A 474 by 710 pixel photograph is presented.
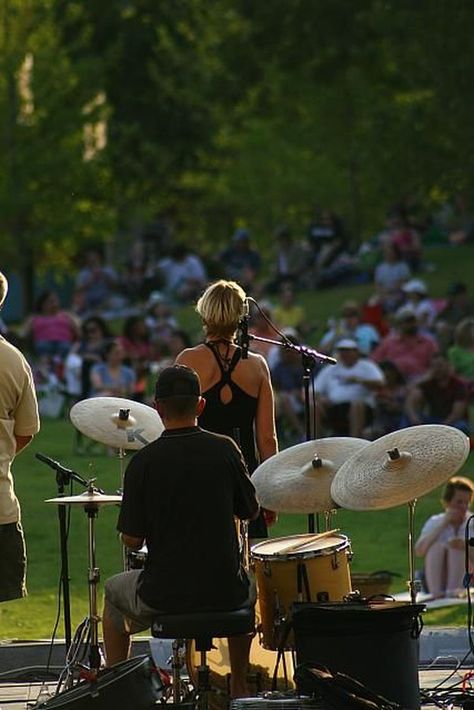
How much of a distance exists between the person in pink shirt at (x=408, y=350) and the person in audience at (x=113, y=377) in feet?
8.98

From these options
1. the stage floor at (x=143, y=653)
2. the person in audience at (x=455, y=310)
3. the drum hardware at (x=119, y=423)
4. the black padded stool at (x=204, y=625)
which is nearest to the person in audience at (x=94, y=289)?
the person in audience at (x=455, y=310)

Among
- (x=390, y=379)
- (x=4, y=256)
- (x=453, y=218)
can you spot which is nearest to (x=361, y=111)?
(x=453, y=218)

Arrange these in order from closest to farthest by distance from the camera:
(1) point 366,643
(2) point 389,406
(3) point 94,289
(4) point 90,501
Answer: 1. (1) point 366,643
2. (4) point 90,501
3. (2) point 389,406
4. (3) point 94,289

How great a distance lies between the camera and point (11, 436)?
8039 millimetres

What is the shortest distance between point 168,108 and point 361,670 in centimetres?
3531

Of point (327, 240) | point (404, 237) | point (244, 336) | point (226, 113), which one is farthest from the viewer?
point (226, 113)

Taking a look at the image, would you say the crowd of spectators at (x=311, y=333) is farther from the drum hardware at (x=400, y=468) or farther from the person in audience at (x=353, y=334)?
the drum hardware at (x=400, y=468)

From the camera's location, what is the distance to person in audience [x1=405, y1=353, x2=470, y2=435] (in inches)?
746

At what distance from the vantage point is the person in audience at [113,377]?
20.3 m

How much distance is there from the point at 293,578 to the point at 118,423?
117cm

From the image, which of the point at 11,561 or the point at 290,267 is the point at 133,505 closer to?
the point at 11,561

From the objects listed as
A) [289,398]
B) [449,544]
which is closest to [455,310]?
[289,398]

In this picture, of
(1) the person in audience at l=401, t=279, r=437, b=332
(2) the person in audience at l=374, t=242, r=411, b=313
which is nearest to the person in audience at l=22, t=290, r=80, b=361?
(2) the person in audience at l=374, t=242, r=411, b=313

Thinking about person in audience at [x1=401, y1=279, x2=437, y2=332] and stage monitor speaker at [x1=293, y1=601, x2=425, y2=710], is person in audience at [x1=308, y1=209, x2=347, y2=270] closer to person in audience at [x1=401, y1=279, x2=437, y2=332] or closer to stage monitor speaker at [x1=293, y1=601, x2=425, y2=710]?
person in audience at [x1=401, y1=279, x2=437, y2=332]
